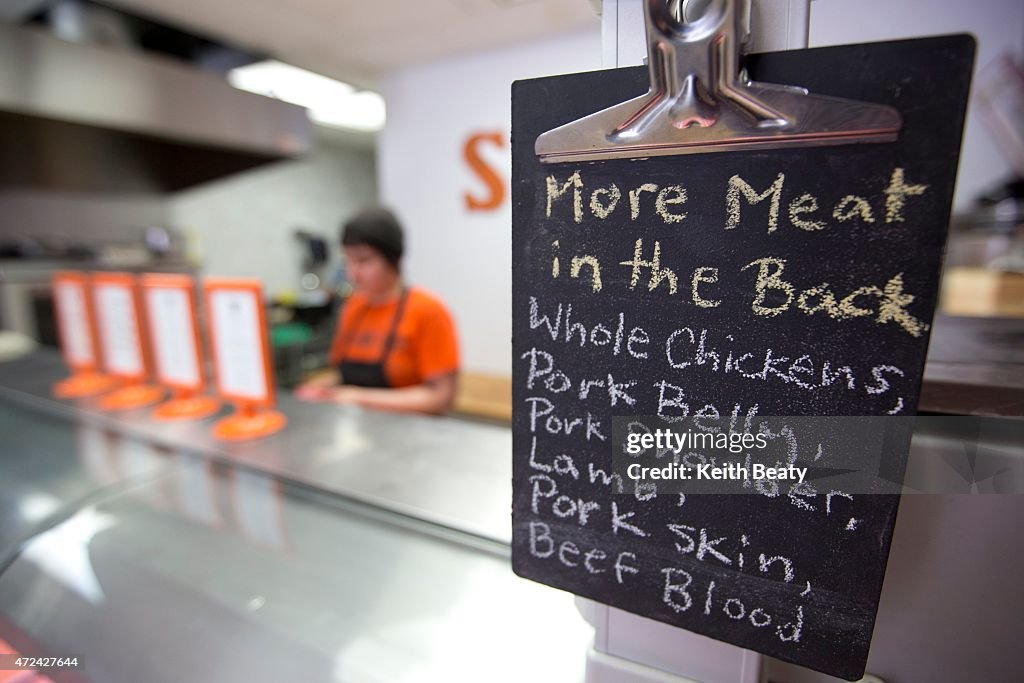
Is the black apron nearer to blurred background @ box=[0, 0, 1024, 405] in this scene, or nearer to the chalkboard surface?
blurred background @ box=[0, 0, 1024, 405]

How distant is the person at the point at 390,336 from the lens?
179 cm

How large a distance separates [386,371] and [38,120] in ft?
5.45

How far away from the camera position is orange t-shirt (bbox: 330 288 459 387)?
6.32ft

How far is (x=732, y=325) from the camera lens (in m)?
0.39

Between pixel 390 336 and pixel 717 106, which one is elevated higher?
pixel 717 106

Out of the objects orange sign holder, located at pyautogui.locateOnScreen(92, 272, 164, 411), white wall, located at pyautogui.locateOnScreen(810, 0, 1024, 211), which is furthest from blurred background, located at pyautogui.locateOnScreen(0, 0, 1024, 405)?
orange sign holder, located at pyautogui.locateOnScreen(92, 272, 164, 411)

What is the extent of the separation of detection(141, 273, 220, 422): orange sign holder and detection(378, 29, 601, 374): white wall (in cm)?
82

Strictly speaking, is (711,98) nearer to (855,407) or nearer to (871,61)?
(871,61)

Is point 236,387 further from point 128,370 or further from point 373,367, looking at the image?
point 373,367

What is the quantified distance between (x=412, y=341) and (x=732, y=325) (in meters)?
1.64

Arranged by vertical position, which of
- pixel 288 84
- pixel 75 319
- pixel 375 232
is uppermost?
pixel 288 84

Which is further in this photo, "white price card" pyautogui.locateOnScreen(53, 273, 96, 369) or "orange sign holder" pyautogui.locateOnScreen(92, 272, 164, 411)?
"white price card" pyautogui.locateOnScreen(53, 273, 96, 369)

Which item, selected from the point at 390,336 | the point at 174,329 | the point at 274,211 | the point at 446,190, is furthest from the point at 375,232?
the point at 274,211

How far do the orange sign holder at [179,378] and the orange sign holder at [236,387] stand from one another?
0.12 m
